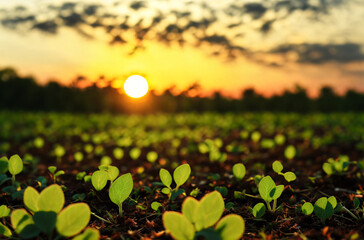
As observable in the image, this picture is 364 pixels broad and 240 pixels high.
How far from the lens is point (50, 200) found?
3.61ft

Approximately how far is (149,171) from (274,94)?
21.8 meters

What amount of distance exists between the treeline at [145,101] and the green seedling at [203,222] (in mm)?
17554

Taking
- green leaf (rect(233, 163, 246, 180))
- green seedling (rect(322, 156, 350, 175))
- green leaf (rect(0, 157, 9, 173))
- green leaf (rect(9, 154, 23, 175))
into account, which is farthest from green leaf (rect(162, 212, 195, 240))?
green seedling (rect(322, 156, 350, 175))

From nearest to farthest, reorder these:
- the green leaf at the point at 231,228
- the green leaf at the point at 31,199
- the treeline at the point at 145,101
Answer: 1. the green leaf at the point at 231,228
2. the green leaf at the point at 31,199
3. the treeline at the point at 145,101

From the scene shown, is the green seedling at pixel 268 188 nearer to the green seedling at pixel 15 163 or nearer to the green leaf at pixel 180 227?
the green leaf at pixel 180 227

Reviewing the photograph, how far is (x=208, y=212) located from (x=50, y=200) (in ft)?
1.94

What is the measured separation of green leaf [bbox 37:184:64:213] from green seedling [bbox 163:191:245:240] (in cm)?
41

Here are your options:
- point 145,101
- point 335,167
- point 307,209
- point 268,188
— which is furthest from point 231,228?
point 145,101

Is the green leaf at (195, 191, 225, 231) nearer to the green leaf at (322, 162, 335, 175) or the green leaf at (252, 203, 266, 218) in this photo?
the green leaf at (252, 203, 266, 218)

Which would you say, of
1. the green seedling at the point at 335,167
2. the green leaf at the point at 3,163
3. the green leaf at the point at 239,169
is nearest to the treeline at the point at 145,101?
the green seedling at the point at 335,167

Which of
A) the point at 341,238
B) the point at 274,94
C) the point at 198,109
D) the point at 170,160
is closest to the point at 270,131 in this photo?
the point at 170,160

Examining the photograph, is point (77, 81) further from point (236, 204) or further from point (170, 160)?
point (236, 204)

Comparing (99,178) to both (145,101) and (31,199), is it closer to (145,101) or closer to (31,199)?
(31,199)

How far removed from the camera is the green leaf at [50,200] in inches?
43.0
